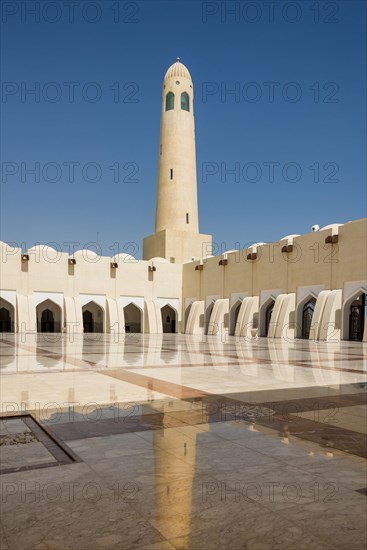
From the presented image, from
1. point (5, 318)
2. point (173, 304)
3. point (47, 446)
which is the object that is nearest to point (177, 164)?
point (173, 304)

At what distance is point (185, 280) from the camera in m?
33.9

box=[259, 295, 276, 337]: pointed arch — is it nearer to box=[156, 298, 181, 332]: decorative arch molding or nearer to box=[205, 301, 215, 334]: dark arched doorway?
box=[205, 301, 215, 334]: dark arched doorway

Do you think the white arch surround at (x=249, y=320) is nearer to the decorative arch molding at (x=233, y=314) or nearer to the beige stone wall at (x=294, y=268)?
the beige stone wall at (x=294, y=268)

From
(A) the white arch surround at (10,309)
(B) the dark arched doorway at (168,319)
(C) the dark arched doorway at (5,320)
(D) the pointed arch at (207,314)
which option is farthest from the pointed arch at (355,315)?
(C) the dark arched doorway at (5,320)

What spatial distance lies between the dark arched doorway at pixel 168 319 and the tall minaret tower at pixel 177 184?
396 centimetres

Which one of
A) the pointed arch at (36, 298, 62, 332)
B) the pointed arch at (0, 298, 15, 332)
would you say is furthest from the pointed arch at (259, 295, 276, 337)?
the pointed arch at (0, 298, 15, 332)

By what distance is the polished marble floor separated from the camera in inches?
82.0

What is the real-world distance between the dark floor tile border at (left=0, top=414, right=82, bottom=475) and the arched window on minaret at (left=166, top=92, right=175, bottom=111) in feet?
116

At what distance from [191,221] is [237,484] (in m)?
34.1

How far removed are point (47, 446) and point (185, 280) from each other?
30.5 metres

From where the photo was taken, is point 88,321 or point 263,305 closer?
point 263,305

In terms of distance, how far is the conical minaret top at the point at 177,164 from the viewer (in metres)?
36.1

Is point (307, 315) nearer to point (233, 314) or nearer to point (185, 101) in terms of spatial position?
point (233, 314)

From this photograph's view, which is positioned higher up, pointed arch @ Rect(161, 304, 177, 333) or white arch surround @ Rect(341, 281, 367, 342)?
white arch surround @ Rect(341, 281, 367, 342)
